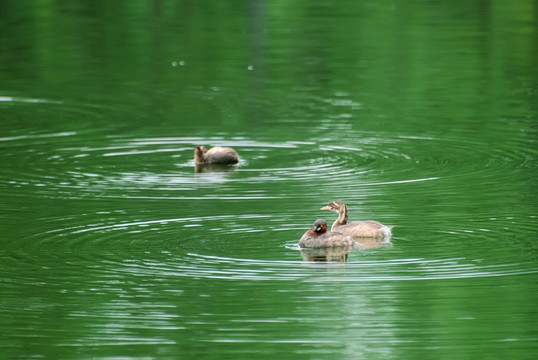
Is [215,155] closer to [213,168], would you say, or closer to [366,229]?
[213,168]

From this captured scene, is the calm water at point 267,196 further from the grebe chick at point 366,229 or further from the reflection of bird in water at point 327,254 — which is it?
the grebe chick at point 366,229

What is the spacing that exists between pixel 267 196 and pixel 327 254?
291 cm

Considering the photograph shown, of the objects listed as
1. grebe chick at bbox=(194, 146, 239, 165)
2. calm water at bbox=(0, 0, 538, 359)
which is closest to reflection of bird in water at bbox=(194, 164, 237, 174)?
grebe chick at bbox=(194, 146, 239, 165)

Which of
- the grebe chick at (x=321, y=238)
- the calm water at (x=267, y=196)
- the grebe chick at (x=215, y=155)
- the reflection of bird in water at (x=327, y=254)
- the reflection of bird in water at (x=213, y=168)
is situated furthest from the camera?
the grebe chick at (x=215, y=155)

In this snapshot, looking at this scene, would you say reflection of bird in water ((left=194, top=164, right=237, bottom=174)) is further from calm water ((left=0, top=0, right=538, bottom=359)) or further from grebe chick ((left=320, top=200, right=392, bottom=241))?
grebe chick ((left=320, top=200, right=392, bottom=241))

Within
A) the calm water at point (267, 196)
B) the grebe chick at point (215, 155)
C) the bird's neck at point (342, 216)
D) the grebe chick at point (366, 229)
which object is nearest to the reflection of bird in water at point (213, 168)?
the grebe chick at point (215, 155)

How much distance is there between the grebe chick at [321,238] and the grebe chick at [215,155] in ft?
16.9

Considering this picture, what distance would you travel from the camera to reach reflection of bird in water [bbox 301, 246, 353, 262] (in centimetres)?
1177

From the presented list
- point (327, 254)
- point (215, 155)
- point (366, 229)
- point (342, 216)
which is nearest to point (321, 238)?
point (327, 254)

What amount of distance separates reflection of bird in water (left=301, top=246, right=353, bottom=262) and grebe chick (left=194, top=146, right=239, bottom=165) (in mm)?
5267

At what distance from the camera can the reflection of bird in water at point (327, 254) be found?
1177 cm

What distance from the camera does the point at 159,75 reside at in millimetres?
26625

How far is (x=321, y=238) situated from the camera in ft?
39.6

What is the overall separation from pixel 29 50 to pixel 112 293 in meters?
21.5
